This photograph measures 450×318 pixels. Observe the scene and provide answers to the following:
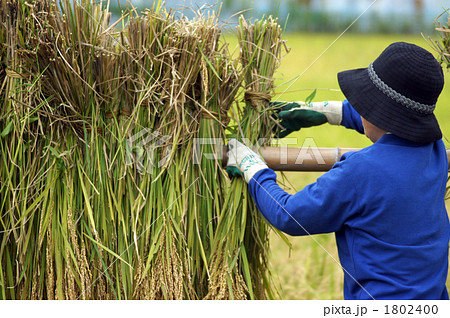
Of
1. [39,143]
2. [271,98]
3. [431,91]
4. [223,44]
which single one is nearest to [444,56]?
[431,91]

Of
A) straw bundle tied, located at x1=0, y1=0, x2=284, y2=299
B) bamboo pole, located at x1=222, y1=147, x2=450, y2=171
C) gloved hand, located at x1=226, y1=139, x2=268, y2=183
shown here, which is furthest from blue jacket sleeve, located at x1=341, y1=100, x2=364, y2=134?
gloved hand, located at x1=226, y1=139, x2=268, y2=183

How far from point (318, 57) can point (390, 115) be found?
438 millimetres

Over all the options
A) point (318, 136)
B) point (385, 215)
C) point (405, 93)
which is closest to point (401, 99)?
point (405, 93)

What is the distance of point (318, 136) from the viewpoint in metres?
5.68

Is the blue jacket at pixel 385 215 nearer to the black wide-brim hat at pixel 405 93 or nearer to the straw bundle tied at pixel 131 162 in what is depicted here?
the black wide-brim hat at pixel 405 93

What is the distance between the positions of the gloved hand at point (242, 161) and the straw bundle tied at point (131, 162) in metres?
0.05

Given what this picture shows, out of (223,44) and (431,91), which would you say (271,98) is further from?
(431,91)

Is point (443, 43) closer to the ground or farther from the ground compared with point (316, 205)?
farther from the ground

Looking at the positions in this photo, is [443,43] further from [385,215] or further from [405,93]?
[385,215]

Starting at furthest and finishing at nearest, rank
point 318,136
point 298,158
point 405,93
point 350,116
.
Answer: point 318,136 < point 350,116 < point 298,158 < point 405,93

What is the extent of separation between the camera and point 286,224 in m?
1.52

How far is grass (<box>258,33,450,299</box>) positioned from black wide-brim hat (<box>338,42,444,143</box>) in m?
0.28

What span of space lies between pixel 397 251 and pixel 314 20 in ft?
21.2

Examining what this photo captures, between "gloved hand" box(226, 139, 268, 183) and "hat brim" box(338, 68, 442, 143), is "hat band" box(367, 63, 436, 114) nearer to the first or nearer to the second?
"hat brim" box(338, 68, 442, 143)
